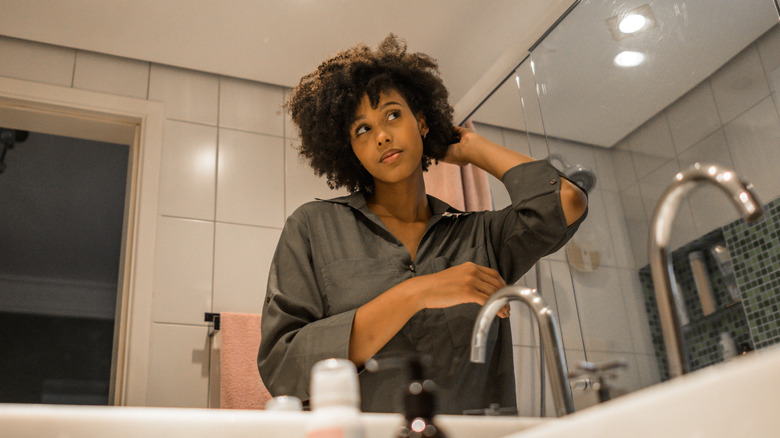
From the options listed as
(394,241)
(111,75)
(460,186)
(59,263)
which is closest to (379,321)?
(394,241)

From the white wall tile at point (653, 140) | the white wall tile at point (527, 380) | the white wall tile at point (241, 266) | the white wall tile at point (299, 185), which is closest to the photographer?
the white wall tile at point (527, 380)

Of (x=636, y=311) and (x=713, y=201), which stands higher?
(x=713, y=201)

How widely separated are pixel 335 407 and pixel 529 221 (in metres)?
0.74

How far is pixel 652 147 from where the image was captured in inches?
45.4

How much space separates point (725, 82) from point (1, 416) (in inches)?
41.8

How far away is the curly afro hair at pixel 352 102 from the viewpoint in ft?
4.34

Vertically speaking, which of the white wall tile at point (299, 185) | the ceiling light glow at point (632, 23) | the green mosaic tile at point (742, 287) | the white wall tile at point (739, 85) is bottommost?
the green mosaic tile at point (742, 287)

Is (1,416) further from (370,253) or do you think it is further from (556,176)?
(556,176)

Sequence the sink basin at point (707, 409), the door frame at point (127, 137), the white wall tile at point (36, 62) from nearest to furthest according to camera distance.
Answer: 1. the sink basin at point (707, 409)
2. the door frame at point (127, 137)
3. the white wall tile at point (36, 62)

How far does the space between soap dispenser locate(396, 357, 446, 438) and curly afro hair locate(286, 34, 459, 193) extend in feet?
2.33

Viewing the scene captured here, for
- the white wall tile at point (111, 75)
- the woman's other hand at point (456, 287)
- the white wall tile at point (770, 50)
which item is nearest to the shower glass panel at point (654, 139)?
the white wall tile at point (770, 50)

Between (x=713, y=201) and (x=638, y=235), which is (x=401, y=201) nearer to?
(x=638, y=235)

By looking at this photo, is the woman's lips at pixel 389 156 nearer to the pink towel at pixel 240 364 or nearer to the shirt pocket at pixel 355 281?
the shirt pocket at pixel 355 281

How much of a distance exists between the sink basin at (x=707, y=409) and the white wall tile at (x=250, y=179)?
1.38m
